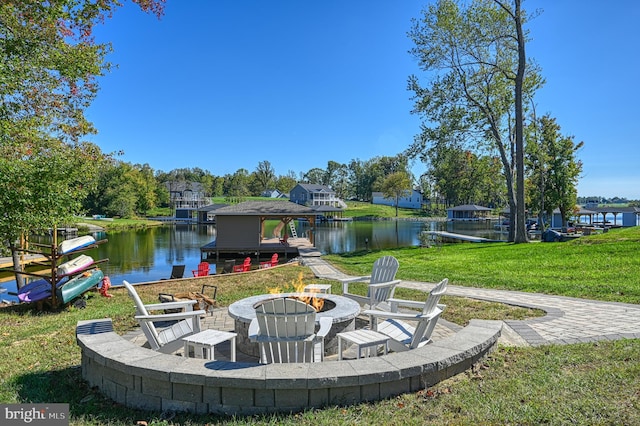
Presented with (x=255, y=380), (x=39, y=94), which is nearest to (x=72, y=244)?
(x=39, y=94)

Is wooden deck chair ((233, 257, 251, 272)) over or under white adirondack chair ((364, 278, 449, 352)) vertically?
under

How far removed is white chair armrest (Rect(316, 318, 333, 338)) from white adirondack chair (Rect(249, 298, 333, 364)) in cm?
41

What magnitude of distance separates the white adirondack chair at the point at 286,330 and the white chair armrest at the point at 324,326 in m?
0.41

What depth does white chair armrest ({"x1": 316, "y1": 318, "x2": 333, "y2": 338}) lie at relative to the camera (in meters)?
4.27

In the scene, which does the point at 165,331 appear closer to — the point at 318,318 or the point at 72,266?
the point at 318,318

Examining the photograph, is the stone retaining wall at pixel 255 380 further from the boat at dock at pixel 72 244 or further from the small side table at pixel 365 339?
the boat at dock at pixel 72 244

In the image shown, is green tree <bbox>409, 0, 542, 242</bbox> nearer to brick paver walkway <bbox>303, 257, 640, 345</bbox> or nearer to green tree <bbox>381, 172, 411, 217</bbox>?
brick paver walkway <bbox>303, 257, 640, 345</bbox>

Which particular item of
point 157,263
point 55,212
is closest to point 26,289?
point 55,212

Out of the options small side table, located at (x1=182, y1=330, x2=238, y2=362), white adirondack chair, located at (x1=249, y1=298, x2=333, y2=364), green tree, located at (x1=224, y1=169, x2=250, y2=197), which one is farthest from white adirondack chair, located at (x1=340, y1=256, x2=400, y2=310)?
green tree, located at (x1=224, y1=169, x2=250, y2=197)

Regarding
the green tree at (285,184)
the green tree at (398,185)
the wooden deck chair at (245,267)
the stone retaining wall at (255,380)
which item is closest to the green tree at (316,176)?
the green tree at (285,184)

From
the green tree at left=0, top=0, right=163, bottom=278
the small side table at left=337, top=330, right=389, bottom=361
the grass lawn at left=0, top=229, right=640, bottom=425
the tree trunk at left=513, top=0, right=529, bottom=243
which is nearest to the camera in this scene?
the grass lawn at left=0, top=229, right=640, bottom=425

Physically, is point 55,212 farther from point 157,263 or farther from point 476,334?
point 157,263

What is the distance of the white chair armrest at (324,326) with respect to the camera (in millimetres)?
4272

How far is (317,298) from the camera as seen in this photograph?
580cm
